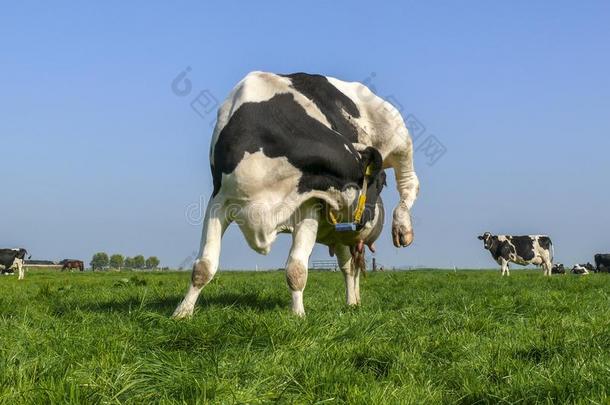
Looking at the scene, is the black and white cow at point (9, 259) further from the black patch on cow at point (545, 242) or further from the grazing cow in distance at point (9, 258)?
the black patch on cow at point (545, 242)

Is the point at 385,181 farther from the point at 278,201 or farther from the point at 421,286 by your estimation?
the point at 421,286

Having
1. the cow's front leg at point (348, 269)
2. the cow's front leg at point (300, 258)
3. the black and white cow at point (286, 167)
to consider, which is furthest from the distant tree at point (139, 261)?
the cow's front leg at point (300, 258)

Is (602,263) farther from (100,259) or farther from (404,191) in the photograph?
(100,259)

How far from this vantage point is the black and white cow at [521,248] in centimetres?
3566

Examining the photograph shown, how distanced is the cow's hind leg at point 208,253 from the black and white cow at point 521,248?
30.9m

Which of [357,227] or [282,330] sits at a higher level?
[357,227]

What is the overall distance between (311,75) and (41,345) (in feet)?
13.3

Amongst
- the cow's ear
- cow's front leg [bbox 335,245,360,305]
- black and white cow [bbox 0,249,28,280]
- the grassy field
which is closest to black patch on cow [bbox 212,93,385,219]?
the cow's ear

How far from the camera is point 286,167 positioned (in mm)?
6402

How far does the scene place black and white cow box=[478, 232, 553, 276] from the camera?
1404 inches

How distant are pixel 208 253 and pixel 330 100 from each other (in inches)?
82.3

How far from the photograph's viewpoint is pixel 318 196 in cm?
662

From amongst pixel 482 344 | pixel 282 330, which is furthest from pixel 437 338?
pixel 282 330

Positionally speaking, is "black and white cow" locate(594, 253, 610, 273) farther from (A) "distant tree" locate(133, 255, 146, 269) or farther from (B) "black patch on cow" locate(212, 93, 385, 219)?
(A) "distant tree" locate(133, 255, 146, 269)
